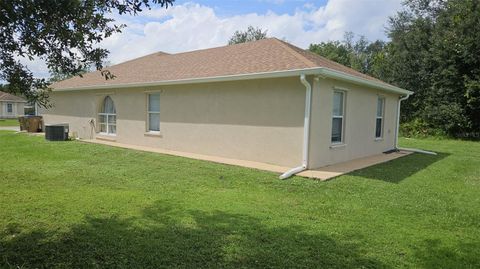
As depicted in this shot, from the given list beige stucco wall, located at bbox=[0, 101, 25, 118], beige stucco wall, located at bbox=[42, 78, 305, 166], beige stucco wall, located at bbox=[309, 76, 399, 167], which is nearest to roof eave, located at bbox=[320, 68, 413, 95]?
beige stucco wall, located at bbox=[309, 76, 399, 167]

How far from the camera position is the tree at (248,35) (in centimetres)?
4675

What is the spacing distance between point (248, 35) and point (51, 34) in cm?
4568

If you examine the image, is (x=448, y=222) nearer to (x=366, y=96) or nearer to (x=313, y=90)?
(x=313, y=90)

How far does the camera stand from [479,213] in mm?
5902

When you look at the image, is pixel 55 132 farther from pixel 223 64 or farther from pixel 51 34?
pixel 51 34

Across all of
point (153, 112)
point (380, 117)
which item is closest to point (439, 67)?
point (380, 117)

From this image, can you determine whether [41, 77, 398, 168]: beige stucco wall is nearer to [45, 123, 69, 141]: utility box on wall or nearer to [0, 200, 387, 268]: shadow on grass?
[45, 123, 69, 141]: utility box on wall

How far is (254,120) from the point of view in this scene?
10.2 m

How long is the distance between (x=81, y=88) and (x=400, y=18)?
24909 millimetres

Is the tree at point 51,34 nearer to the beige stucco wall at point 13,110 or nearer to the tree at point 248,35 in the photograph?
the tree at point 248,35

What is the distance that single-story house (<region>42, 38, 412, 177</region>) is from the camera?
927cm

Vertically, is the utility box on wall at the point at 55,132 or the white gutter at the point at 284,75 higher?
the white gutter at the point at 284,75

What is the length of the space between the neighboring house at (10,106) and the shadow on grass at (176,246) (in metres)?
51.5

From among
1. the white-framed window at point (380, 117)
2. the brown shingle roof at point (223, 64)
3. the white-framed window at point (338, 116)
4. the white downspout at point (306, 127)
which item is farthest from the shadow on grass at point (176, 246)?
the white-framed window at point (380, 117)
